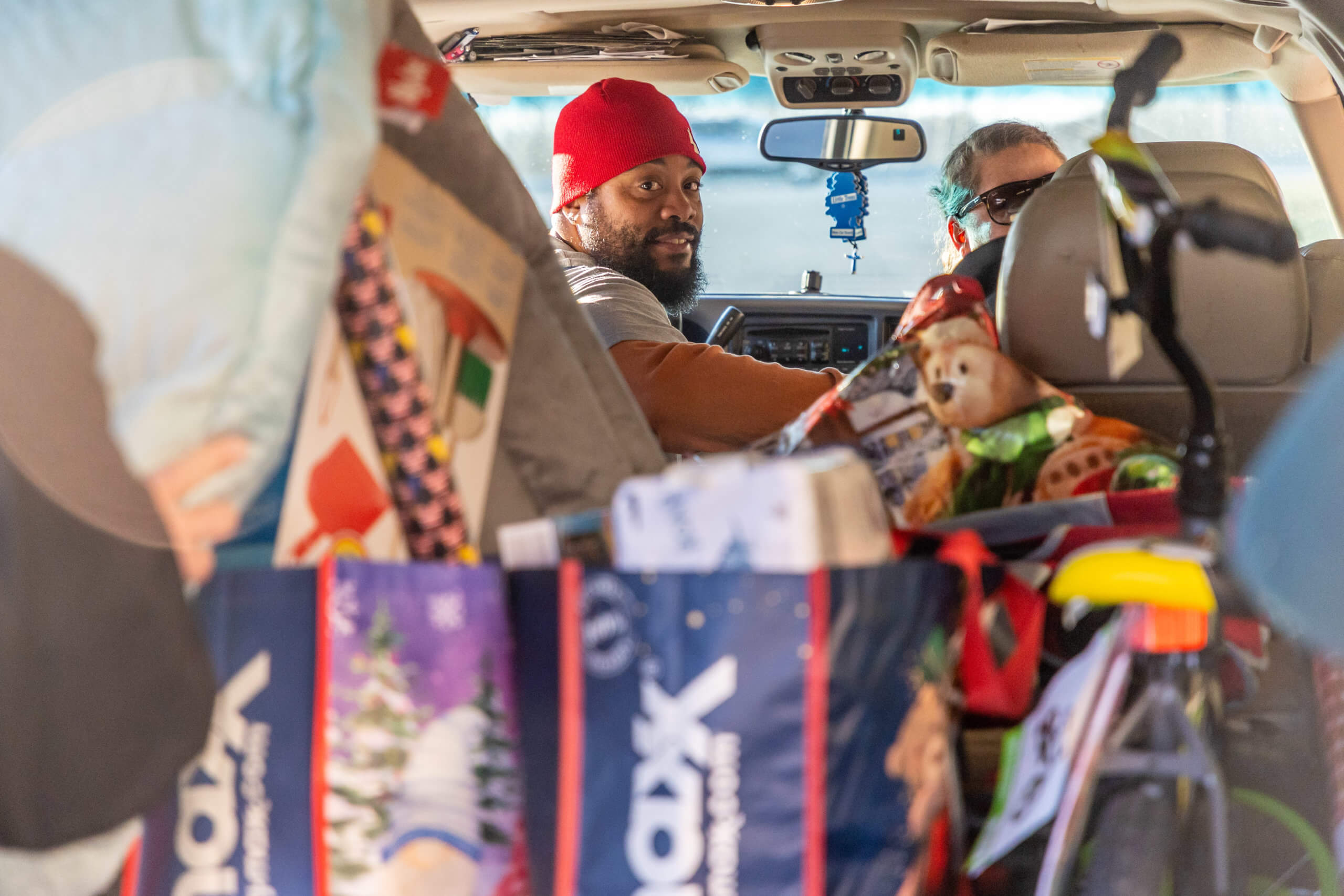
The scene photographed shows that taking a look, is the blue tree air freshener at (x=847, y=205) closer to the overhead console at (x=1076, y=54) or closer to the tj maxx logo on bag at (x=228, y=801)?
the overhead console at (x=1076, y=54)

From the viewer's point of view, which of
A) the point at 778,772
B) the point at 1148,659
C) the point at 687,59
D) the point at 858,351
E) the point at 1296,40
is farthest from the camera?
the point at 858,351

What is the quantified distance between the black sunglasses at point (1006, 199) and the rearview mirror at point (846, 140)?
278 mm

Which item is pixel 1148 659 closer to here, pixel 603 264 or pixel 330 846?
pixel 330 846

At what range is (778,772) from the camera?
0.71 metres

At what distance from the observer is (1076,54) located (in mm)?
2215

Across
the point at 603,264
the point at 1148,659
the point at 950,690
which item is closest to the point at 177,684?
the point at 950,690

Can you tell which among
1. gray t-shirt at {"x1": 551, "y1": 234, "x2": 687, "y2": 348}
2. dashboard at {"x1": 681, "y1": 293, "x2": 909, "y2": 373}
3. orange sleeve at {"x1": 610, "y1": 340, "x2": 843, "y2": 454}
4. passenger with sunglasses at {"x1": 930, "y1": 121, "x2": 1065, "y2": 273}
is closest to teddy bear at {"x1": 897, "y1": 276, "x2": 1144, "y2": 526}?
orange sleeve at {"x1": 610, "y1": 340, "x2": 843, "y2": 454}

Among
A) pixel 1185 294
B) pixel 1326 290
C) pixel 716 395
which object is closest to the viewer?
pixel 1185 294

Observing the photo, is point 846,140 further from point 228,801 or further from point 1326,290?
point 228,801

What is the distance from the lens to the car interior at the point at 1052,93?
132cm

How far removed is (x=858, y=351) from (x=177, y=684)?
265 cm

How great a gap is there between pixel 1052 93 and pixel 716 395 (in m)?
1.39

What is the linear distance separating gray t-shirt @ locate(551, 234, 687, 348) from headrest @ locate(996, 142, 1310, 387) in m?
0.75

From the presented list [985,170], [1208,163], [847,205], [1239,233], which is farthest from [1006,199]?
[1239,233]
